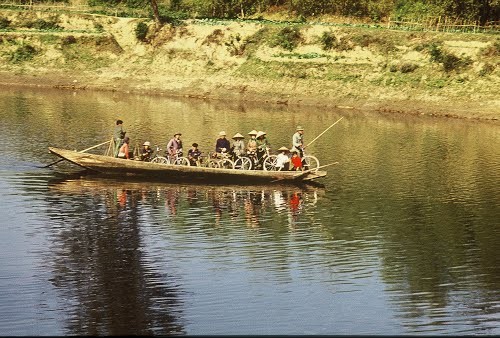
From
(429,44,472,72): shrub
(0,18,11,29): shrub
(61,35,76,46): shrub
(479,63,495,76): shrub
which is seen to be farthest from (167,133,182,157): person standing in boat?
(0,18,11,29): shrub

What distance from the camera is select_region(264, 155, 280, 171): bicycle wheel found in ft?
154

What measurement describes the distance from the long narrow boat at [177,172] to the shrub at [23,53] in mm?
47595

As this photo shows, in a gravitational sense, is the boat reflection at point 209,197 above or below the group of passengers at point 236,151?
below

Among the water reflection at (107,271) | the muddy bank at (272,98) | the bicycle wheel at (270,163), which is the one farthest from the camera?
the muddy bank at (272,98)

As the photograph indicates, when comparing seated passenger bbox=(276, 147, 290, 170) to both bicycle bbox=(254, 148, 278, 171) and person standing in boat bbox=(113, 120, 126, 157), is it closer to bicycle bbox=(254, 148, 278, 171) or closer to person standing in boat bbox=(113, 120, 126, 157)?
bicycle bbox=(254, 148, 278, 171)

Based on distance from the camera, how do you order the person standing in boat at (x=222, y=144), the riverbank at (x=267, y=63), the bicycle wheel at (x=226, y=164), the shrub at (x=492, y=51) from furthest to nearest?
the shrub at (x=492, y=51), the riverbank at (x=267, y=63), the person standing in boat at (x=222, y=144), the bicycle wheel at (x=226, y=164)

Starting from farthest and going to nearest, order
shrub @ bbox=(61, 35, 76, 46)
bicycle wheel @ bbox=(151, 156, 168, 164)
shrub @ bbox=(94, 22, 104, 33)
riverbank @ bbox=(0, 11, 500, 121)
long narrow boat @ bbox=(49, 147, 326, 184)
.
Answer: shrub @ bbox=(94, 22, 104, 33)
shrub @ bbox=(61, 35, 76, 46)
riverbank @ bbox=(0, 11, 500, 121)
bicycle wheel @ bbox=(151, 156, 168, 164)
long narrow boat @ bbox=(49, 147, 326, 184)

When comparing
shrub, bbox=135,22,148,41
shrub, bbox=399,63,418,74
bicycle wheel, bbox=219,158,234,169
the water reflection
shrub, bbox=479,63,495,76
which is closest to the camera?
the water reflection

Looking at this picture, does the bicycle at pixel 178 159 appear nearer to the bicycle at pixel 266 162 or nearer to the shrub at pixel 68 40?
the bicycle at pixel 266 162

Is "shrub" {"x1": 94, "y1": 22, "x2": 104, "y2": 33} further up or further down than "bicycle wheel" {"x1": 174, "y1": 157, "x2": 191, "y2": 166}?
further up

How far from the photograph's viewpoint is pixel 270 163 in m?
47.1

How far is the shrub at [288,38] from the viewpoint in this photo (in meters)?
89.2

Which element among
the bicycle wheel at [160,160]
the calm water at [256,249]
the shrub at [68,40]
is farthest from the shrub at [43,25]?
the bicycle wheel at [160,160]

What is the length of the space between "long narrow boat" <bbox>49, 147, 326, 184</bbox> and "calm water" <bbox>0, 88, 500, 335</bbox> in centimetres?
55
